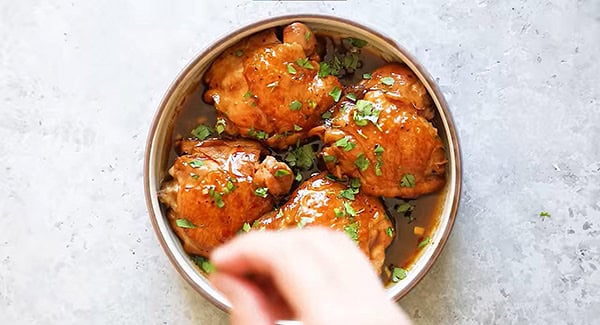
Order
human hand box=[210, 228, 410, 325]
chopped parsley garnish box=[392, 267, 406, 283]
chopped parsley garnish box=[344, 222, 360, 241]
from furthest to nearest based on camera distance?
1. chopped parsley garnish box=[392, 267, 406, 283]
2. chopped parsley garnish box=[344, 222, 360, 241]
3. human hand box=[210, 228, 410, 325]

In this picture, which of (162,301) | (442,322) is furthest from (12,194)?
(442,322)

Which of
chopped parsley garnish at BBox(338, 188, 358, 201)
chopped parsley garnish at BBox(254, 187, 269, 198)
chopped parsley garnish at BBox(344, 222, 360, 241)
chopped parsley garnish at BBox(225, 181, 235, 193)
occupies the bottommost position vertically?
chopped parsley garnish at BBox(344, 222, 360, 241)

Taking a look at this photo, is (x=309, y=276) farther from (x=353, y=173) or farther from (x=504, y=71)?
(x=504, y=71)

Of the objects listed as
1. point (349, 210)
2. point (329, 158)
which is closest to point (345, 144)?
point (329, 158)

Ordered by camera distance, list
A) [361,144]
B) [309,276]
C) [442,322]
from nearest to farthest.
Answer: [309,276] < [361,144] < [442,322]

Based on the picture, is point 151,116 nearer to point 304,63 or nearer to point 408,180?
point 304,63

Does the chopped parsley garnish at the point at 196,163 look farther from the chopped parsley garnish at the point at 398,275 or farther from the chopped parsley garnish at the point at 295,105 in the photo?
the chopped parsley garnish at the point at 398,275

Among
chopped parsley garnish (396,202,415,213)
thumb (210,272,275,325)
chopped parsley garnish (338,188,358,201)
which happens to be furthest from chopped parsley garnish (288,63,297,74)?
thumb (210,272,275,325)

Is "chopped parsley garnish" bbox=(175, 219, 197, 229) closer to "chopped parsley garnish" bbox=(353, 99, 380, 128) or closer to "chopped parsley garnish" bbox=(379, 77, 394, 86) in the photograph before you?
"chopped parsley garnish" bbox=(353, 99, 380, 128)
